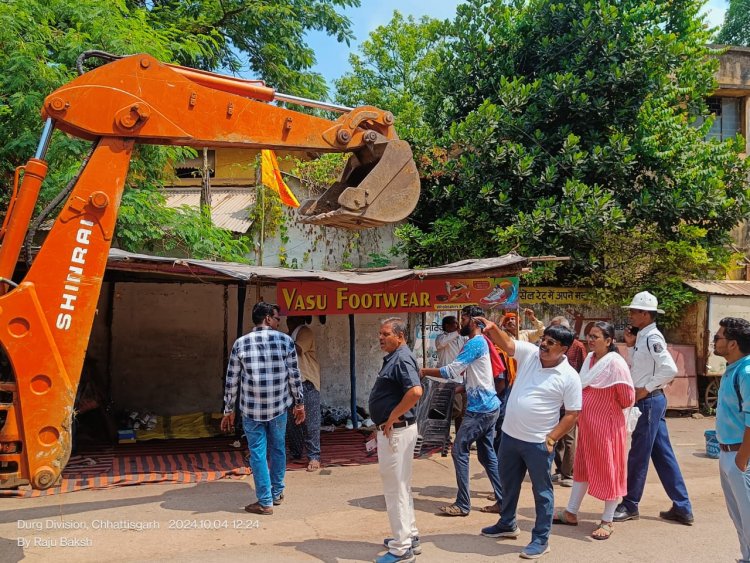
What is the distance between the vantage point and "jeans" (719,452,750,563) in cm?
426

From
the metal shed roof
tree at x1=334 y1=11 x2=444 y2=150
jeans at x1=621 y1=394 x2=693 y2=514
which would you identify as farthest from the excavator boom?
tree at x1=334 y1=11 x2=444 y2=150

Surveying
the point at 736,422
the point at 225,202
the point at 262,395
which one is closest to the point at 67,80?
the point at 225,202

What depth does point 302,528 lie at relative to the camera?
18.6 ft

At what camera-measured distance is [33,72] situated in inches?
381

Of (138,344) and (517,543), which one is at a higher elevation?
(138,344)

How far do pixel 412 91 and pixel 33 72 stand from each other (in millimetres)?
12870

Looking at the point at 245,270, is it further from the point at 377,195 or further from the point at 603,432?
the point at 603,432

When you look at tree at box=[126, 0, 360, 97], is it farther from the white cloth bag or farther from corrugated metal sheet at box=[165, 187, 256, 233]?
the white cloth bag

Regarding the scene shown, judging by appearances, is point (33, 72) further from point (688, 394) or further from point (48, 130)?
point (688, 394)

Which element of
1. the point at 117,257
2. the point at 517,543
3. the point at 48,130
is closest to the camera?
the point at 48,130

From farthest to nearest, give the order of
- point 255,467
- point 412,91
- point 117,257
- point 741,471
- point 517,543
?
point 412,91
point 117,257
point 255,467
point 517,543
point 741,471

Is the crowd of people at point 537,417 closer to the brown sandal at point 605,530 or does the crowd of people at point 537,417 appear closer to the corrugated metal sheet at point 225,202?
the brown sandal at point 605,530

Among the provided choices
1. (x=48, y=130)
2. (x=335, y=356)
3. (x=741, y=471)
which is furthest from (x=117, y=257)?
(x=741, y=471)

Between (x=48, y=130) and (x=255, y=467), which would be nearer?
(x=48, y=130)
